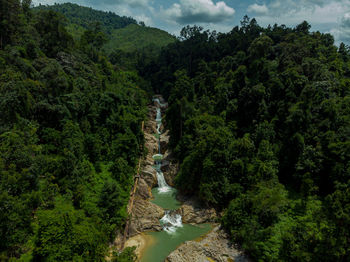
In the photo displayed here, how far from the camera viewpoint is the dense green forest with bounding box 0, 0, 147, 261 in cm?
1487

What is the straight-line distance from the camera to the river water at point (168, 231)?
68.0 feet

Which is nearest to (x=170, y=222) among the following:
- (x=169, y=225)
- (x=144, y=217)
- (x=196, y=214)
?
(x=169, y=225)

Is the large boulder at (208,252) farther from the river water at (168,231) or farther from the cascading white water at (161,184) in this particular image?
the cascading white water at (161,184)

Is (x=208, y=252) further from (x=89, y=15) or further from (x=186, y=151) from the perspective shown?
(x=89, y=15)

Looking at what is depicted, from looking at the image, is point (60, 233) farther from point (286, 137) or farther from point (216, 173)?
point (286, 137)

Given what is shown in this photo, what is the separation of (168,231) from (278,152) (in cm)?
1661

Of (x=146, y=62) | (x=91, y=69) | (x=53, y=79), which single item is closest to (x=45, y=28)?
→ (x=91, y=69)

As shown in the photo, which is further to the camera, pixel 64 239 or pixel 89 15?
pixel 89 15

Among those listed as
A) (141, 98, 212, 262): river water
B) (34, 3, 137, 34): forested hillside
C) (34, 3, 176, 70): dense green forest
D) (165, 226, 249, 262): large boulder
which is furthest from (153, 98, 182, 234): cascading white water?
(34, 3, 137, 34): forested hillside

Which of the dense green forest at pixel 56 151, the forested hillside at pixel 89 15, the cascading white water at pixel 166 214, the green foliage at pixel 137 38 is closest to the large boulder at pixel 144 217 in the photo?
the cascading white water at pixel 166 214

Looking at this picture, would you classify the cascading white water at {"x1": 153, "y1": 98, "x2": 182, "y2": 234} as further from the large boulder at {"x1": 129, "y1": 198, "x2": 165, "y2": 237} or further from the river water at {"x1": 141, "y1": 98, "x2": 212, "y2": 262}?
the large boulder at {"x1": 129, "y1": 198, "x2": 165, "y2": 237}

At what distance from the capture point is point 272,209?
20.4 meters

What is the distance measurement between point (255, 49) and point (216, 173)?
2473cm

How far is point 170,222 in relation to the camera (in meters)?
25.1
